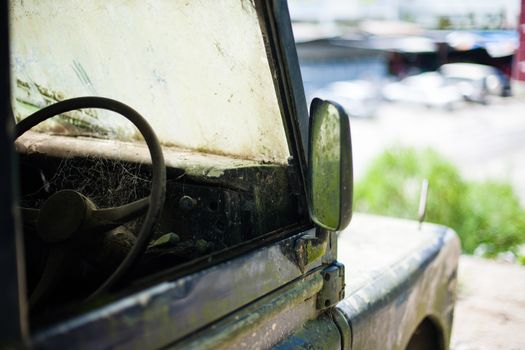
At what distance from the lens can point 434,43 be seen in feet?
104

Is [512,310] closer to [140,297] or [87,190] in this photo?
[87,190]

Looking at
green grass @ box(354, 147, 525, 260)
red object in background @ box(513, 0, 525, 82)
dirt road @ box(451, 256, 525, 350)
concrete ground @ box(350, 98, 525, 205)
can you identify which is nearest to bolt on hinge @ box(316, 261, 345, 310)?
dirt road @ box(451, 256, 525, 350)

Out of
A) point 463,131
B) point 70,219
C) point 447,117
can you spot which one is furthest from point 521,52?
point 447,117

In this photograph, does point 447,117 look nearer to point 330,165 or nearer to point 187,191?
point 187,191

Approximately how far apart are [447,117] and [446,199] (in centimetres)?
1720

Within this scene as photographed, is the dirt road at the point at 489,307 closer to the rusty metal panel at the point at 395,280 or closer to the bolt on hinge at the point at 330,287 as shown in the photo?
the rusty metal panel at the point at 395,280

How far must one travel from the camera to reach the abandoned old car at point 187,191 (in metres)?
1.39

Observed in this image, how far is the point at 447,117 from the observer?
23328 mm

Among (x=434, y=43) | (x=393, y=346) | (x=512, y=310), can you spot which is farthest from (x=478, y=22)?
(x=393, y=346)

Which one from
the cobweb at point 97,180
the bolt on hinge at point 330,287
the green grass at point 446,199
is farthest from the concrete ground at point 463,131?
the cobweb at point 97,180

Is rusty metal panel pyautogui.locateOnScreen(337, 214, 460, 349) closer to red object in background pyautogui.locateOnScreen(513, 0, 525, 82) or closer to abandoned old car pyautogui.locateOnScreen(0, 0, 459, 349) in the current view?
abandoned old car pyautogui.locateOnScreen(0, 0, 459, 349)

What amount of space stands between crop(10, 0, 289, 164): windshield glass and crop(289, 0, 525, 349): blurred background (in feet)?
8.63

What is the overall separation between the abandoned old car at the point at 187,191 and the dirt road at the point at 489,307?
1694mm

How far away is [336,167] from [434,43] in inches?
1269
